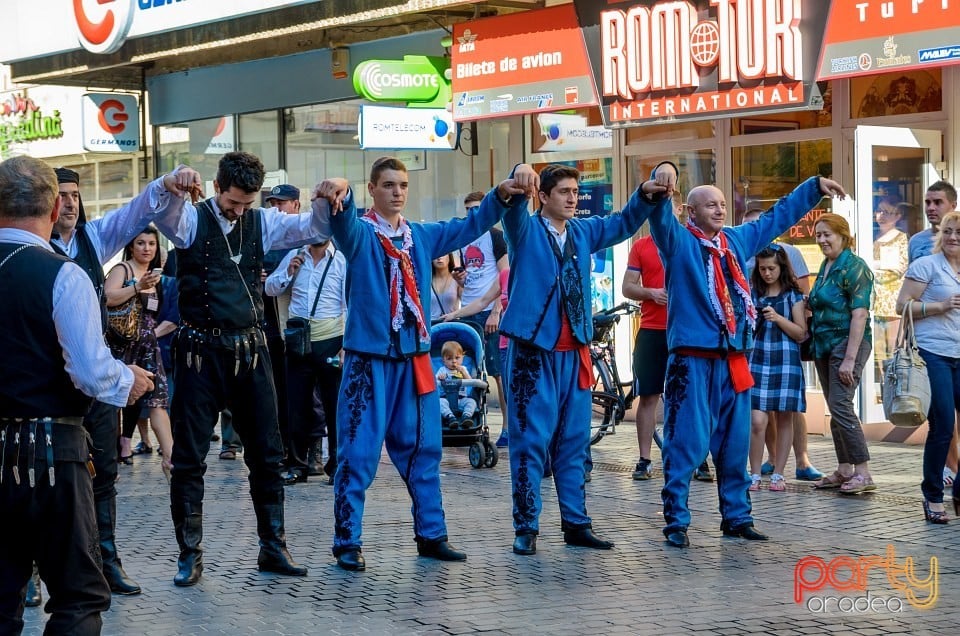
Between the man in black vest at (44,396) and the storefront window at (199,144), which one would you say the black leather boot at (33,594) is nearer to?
the man in black vest at (44,396)

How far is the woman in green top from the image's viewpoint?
938 cm

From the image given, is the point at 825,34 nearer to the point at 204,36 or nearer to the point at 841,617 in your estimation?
the point at 841,617

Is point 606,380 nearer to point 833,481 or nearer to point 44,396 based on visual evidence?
point 833,481

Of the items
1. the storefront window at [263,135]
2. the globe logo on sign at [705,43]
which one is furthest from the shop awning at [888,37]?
the storefront window at [263,135]

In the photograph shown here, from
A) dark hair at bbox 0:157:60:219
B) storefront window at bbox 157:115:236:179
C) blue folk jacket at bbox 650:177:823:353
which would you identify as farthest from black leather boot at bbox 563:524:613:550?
storefront window at bbox 157:115:236:179

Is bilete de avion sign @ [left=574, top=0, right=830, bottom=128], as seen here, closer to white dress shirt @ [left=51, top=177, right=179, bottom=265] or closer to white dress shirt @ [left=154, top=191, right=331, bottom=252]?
white dress shirt @ [left=154, top=191, right=331, bottom=252]

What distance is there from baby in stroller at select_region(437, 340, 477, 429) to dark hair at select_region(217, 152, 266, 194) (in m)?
3.90

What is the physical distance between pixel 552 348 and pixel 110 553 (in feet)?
8.20

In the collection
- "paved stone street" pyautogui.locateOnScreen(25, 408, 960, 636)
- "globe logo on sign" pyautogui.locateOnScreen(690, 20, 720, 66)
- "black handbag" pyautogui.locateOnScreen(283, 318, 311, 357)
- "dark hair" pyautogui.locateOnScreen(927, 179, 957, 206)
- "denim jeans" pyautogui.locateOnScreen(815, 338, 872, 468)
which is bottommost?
"paved stone street" pyautogui.locateOnScreen(25, 408, 960, 636)

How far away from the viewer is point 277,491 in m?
7.14

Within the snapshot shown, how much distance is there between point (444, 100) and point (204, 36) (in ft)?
13.6

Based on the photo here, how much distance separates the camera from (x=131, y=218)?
263 inches

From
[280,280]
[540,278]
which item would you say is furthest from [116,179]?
[540,278]

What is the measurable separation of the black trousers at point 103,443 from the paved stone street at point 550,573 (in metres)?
0.54
